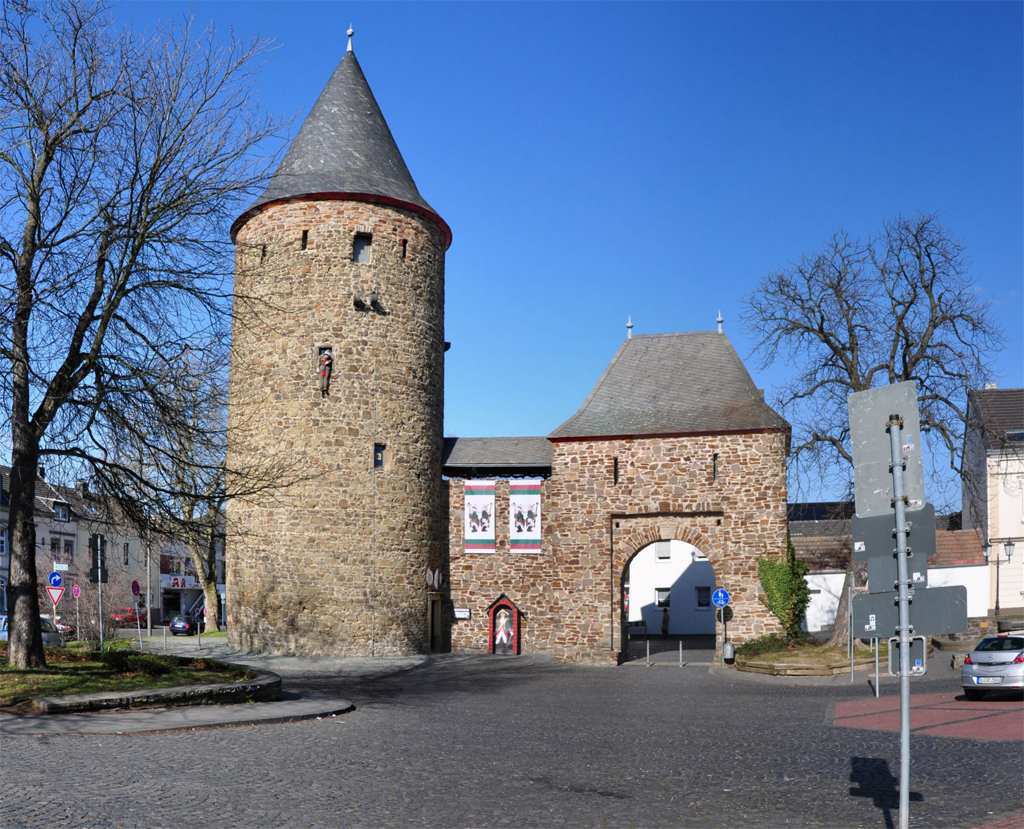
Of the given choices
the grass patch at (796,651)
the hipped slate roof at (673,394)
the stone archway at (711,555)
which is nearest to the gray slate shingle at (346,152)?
the hipped slate roof at (673,394)

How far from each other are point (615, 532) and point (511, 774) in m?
20.1

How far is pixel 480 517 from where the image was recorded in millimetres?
30656

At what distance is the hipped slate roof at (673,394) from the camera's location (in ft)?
95.6

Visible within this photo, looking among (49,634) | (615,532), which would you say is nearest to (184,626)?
(49,634)

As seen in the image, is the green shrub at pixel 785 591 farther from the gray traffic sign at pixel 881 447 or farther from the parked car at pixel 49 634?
the gray traffic sign at pixel 881 447

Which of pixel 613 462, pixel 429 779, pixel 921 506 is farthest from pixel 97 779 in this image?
pixel 613 462

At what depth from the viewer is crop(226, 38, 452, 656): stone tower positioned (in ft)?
90.7

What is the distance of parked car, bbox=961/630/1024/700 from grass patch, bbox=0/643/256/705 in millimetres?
12201

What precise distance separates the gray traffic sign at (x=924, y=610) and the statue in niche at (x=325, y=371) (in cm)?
2243

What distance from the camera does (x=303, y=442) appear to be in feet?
91.4

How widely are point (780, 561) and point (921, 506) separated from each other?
2185cm

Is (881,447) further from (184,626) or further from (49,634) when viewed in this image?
(184,626)

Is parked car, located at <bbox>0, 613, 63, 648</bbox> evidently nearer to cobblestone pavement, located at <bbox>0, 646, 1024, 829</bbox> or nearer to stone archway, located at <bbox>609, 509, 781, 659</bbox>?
stone archway, located at <bbox>609, 509, 781, 659</bbox>

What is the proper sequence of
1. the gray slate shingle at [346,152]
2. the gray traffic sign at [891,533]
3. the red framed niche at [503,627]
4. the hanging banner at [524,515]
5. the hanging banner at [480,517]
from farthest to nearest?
the hanging banner at [480,517], the hanging banner at [524,515], the red framed niche at [503,627], the gray slate shingle at [346,152], the gray traffic sign at [891,533]
